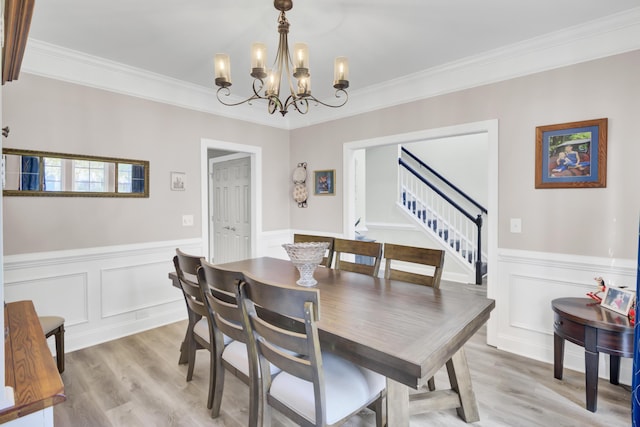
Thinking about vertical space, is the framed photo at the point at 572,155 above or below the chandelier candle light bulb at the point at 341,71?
below

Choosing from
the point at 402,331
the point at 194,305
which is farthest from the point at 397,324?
the point at 194,305

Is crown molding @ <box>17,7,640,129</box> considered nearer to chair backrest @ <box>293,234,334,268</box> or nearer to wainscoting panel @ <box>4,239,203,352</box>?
wainscoting panel @ <box>4,239,203,352</box>

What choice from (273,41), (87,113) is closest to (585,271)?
(273,41)

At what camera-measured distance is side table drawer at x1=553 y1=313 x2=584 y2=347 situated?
2054 mm

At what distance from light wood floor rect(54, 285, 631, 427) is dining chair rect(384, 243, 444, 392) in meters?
0.46

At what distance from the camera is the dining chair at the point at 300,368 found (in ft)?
4.18

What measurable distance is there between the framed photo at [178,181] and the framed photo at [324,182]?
5.26ft

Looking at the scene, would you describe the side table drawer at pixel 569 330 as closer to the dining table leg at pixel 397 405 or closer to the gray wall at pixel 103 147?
the dining table leg at pixel 397 405

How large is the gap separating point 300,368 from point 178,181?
2804mm

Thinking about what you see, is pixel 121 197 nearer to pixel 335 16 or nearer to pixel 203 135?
pixel 203 135

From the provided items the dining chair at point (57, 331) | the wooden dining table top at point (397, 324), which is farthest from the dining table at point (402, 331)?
the dining chair at point (57, 331)

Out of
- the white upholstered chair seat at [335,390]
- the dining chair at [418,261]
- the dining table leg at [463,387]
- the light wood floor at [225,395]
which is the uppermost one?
the dining chair at [418,261]

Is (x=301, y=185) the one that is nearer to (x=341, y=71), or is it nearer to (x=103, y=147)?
(x=103, y=147)

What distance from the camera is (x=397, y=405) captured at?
1.48m
